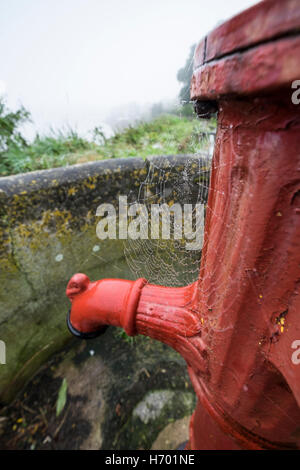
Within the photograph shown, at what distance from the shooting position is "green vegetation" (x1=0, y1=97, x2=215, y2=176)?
6.42ft

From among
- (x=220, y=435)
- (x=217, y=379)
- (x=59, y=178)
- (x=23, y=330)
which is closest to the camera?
(x=217, y=379)

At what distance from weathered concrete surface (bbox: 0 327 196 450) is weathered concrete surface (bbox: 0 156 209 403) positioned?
0.62ft

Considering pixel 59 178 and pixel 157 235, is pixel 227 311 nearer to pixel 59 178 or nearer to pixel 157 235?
pixel 157 235

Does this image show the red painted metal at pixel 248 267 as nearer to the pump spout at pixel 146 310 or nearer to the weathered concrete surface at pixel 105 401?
the pump spout at pixel 146 310

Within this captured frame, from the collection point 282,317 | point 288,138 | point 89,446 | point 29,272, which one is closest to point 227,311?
point 282,317

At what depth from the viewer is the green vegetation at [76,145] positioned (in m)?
1.96

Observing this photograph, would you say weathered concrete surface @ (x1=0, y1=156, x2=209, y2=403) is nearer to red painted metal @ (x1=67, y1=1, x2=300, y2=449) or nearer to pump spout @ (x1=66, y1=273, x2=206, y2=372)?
pump spout @ (x1=66, y1=273, x2=206, y2=372)

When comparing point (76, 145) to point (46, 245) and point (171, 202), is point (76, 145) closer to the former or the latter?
point (46, 245)

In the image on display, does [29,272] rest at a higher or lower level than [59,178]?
lower

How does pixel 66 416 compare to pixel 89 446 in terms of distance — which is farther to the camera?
pixel 66 416

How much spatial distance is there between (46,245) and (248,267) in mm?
1261

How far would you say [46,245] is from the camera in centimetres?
138

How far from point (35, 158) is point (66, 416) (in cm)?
216

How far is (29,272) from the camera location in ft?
4.60
